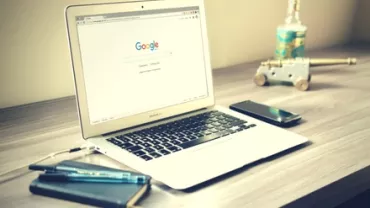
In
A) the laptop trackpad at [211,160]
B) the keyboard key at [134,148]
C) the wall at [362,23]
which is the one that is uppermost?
the wall at [362,23]

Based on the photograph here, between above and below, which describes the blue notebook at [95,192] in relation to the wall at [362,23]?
below

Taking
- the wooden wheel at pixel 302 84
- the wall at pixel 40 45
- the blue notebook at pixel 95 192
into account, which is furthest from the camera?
the wooden wheel at pixel 302 84

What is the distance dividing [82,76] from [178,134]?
7.8 inches

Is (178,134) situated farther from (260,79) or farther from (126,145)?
(260,79)

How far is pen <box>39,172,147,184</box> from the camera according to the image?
2.23 feet

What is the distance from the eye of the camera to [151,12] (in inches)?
36.5

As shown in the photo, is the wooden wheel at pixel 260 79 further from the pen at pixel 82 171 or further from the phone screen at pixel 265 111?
the pen at pixel 82 171

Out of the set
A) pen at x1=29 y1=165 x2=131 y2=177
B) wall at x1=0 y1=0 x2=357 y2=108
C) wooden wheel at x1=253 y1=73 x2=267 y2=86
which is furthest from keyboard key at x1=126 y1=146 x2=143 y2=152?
wooden wheel at x1=253 y1=73 x2=267 y2=86

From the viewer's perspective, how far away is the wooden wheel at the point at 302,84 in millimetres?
1196

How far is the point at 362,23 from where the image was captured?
1.92m

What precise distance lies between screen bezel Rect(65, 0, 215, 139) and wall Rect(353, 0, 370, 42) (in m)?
1.13

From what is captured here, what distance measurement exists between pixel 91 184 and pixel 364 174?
0.42m

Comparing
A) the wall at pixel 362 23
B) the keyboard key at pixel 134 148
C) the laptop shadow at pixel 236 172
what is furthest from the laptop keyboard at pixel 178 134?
the wall at pixel 362 23

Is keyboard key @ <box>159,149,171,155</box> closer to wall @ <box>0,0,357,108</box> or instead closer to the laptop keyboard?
the laptop keyboard
